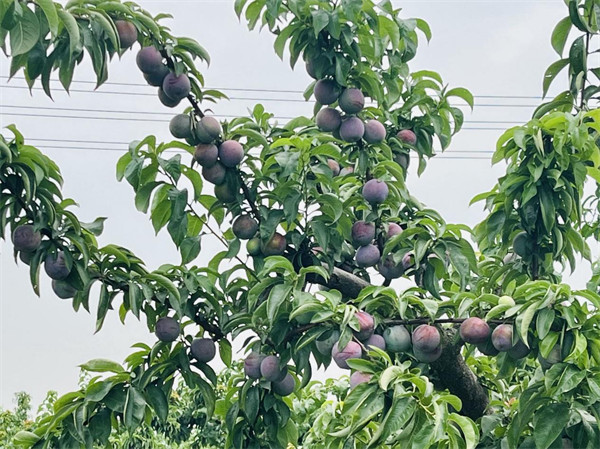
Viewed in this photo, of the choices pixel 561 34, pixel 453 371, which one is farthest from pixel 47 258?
pixel 561 34

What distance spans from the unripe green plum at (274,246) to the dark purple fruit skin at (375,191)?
27 centimetres

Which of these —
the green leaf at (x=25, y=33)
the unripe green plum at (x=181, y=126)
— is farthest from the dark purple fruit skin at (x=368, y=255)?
the green leaf at (x=25, y=33)

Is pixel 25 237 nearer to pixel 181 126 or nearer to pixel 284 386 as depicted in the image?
pixel 181 126

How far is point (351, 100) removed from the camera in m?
2.33

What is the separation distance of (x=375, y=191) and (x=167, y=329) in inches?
25.7

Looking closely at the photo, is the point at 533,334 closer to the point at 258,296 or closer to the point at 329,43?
the point at 258,296

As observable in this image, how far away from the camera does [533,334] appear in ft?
6.46

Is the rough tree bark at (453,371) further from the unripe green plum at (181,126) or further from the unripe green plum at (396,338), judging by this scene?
the unripe green plum at (181,126)

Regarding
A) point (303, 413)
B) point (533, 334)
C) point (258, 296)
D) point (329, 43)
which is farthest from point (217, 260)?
point (303, 413)

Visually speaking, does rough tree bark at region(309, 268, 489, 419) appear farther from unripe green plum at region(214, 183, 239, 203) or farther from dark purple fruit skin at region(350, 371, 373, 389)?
dark purple fruit skin at region(350, 371, 373, 389)

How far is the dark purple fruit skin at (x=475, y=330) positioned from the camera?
1.99 meters

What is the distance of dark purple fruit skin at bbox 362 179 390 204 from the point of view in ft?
7.70

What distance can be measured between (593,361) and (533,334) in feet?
0.46

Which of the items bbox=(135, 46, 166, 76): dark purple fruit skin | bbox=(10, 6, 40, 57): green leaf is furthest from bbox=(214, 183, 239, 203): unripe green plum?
bbox=(10, 6, 40, 57): green leaf
